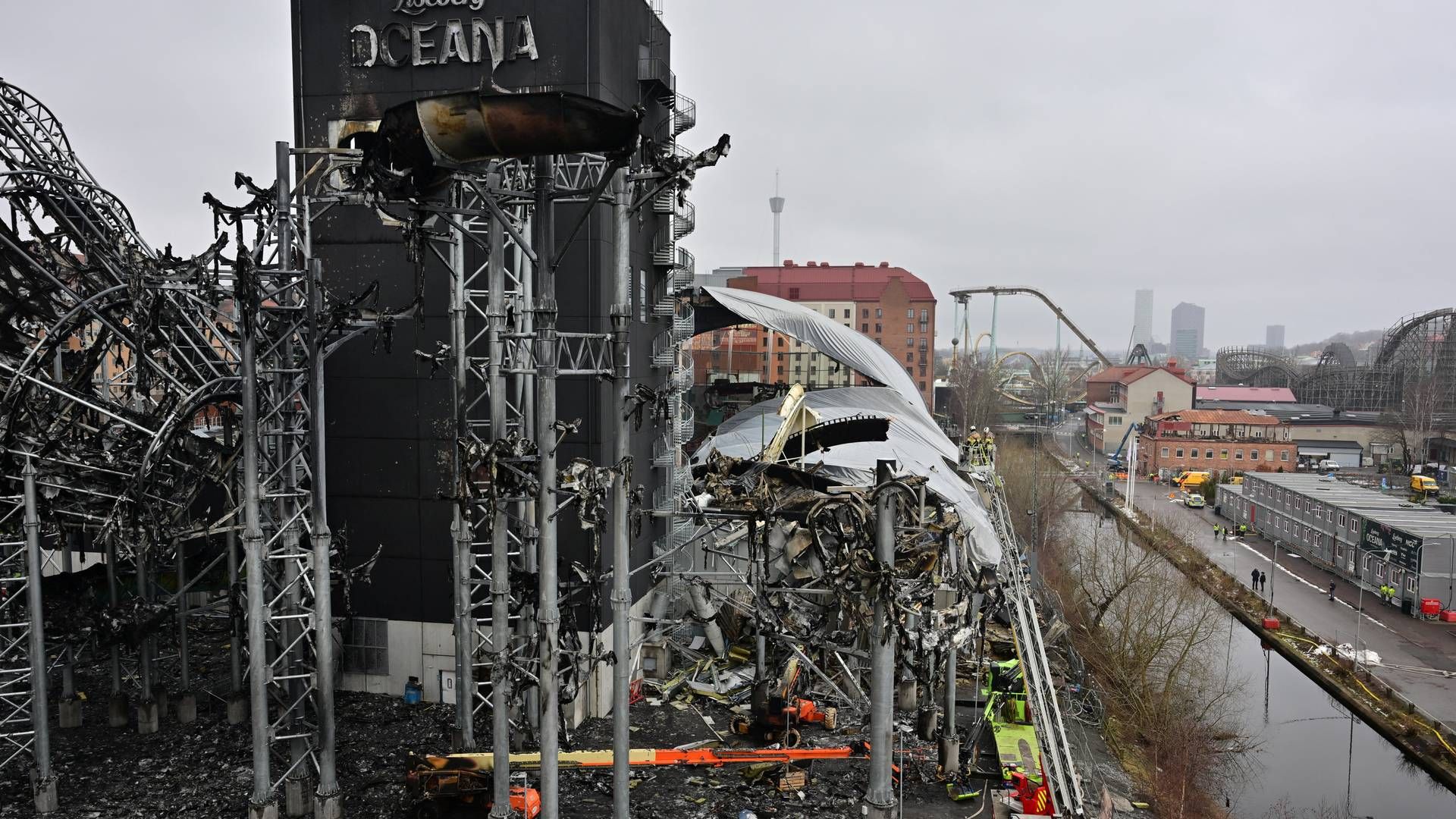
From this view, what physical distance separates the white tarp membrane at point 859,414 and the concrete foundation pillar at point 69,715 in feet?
50.6

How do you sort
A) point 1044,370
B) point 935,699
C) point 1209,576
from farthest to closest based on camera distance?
point 1044,370 < point 1209,576 < point 935,699

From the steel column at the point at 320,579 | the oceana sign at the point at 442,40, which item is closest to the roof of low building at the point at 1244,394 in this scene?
the oceana sign at the point at 442,40

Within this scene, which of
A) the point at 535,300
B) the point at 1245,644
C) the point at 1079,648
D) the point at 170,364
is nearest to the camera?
the point at 535,300

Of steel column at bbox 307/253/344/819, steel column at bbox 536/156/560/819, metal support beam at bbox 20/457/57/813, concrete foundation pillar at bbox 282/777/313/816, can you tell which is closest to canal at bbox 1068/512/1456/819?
steel column at bbox 536/156/560/819

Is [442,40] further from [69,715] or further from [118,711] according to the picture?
[69,715]

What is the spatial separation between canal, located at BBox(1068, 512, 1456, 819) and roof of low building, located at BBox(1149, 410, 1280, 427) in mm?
45088

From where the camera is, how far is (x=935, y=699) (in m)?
22.6

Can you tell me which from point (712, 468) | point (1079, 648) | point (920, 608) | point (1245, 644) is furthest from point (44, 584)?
point (1245, 644)

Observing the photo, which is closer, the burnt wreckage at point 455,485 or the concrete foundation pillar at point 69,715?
the burnt wreckage at point 455,485

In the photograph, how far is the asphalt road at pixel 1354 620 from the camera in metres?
29.2

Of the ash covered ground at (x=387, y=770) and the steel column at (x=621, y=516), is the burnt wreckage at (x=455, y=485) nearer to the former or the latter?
the steel column at (x=621, y=516)

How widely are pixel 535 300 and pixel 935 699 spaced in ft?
53.2

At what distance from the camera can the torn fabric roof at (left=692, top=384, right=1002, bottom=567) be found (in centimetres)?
Answer: 2330

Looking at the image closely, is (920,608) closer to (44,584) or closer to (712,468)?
(712,468)
